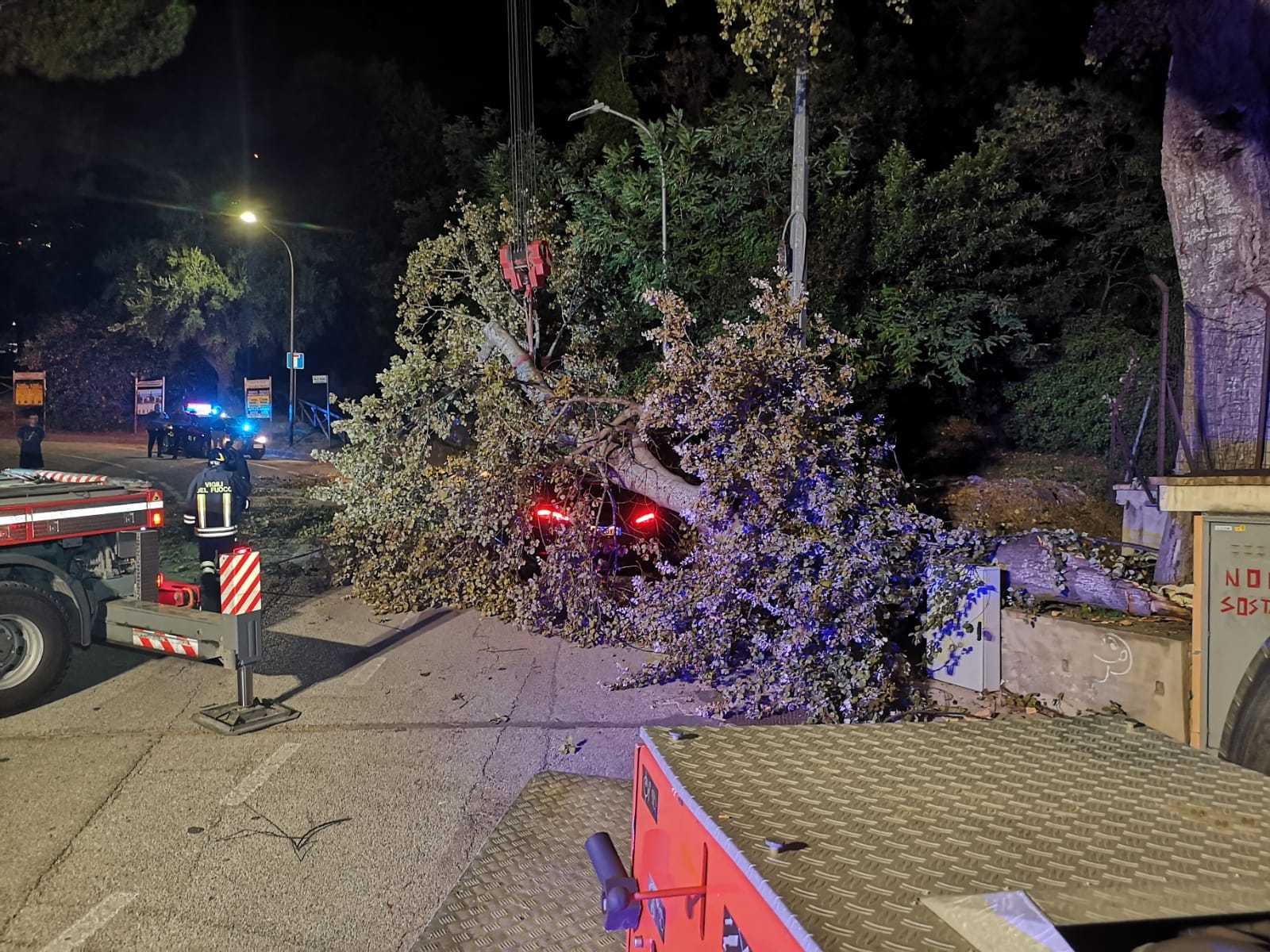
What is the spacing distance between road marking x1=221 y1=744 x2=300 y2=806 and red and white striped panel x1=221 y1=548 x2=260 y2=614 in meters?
1.04

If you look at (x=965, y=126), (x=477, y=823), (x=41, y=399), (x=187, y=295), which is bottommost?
(x=477, y=823)

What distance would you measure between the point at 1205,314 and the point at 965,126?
12.2 m

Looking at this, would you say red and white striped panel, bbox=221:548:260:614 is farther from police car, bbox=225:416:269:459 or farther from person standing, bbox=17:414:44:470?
police car, bbox=225:416:269:459

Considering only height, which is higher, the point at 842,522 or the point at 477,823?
the point at 842,522

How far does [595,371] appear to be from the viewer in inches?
395

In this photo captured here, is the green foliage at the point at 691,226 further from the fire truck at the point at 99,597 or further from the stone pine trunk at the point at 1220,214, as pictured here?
the fire truck at the point at 99,597

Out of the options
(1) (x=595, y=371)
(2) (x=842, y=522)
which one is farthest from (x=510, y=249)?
(2) (x=842, y=522)

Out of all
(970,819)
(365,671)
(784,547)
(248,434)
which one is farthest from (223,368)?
(970,819)

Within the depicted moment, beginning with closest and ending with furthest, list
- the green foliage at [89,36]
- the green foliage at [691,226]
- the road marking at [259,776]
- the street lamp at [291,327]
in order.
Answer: the road marking at [259,776], the green foliage at [691,226], the green foliage at [89,36], the street lamp at [291,327]

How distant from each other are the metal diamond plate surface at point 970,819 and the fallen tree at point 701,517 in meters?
3.57

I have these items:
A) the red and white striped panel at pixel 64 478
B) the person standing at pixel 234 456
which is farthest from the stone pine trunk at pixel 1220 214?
the person standing at pixel 234 456

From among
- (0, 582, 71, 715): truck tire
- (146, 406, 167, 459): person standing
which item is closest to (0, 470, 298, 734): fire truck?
(0, 582, 71, 715): truck tire

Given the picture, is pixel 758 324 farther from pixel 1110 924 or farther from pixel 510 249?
pixel 1110 924

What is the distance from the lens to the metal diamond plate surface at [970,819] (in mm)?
1591
